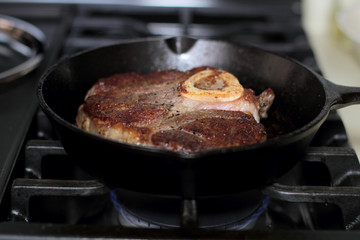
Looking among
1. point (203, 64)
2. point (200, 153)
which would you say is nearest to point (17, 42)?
point (203, 64)

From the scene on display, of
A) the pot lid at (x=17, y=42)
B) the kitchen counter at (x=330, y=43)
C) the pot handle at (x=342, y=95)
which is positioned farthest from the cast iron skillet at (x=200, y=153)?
the pot lid at (x=17, y=42)

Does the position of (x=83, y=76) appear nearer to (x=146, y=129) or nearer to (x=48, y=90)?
(x=48, y=90)

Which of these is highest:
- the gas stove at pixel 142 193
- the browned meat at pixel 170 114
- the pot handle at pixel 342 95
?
the pot handle at pixel 342 95

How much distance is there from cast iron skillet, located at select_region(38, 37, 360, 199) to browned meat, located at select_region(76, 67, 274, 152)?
3.3 inches

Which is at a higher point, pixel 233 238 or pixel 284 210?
pixel 233 238

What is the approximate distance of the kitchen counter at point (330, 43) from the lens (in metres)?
1.85

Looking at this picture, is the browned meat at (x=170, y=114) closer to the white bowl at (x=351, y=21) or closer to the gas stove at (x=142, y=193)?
the gas stove at (x=142, y=193)

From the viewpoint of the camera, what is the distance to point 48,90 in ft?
4.02

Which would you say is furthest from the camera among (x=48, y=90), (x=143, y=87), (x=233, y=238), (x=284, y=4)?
(x=284, y=4)

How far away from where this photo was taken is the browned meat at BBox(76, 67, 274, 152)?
1.06 m

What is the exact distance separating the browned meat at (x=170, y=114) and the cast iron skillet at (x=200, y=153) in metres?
0.08

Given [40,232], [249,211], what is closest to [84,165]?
[40,232]

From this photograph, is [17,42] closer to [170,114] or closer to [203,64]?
[203,64]

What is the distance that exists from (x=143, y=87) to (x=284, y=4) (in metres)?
1.28
